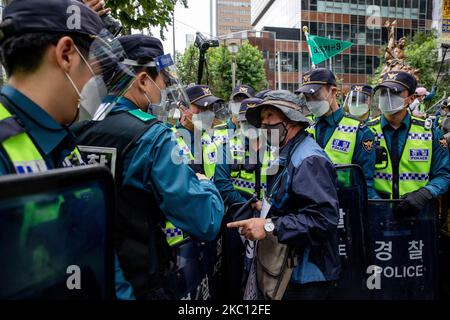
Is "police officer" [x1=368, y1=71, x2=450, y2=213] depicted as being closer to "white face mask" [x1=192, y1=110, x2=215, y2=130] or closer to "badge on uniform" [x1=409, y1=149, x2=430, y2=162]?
"badge on uniform" [x1=409, y1=149, x2=430, y2=162]

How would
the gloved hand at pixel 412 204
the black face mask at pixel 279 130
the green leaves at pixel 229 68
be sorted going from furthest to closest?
the green leaves at pixel 229 68 < the gloved hand at pixel 412 204 < the black face mask at pixel 279 130

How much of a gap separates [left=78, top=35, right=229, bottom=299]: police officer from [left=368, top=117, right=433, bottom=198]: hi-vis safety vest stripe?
2.55 m

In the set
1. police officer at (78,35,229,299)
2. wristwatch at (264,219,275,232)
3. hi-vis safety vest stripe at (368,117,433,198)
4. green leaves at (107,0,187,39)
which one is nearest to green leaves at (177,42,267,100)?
green leaves at (107,0,187,39)

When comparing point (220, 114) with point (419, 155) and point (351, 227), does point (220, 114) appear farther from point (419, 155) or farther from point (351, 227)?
point (351, 227)

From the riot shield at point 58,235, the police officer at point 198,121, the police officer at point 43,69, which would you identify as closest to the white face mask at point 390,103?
the police officer at point 198,121

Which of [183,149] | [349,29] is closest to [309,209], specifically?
[183,149]

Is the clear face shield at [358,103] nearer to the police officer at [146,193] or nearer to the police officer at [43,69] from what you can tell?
the police officer at [146,193]

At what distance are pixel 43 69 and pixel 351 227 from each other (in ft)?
8.03

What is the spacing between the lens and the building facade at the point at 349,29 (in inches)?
2024

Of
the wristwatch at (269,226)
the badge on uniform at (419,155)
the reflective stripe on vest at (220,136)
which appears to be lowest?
the wristwatch at (269,226)

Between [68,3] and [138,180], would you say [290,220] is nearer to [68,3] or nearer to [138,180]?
[138,180]

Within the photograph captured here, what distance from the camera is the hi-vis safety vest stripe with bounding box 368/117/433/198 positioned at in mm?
3715

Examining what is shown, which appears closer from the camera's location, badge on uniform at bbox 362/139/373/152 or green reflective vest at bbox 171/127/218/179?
badge on uniform at bbox 362/139/373/152

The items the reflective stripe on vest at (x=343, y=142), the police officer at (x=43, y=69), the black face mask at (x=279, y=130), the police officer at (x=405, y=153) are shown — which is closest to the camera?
the police officer at (x=43, y=69)
